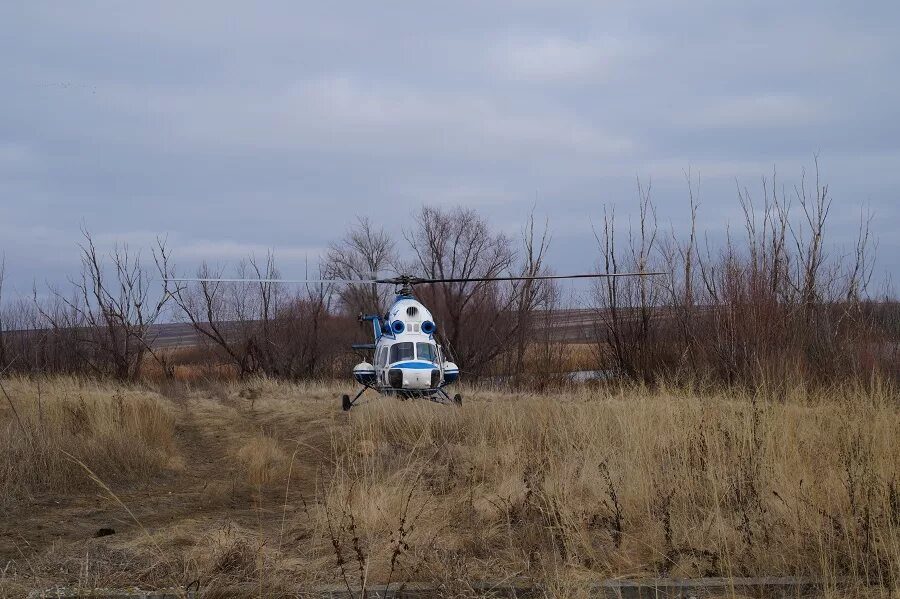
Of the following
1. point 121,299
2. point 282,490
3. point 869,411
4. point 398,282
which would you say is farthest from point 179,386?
point 869,411

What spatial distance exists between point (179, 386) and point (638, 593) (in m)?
20.0

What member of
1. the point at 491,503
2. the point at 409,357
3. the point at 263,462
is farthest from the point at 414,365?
the point at 491,503

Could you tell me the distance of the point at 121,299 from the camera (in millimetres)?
28812

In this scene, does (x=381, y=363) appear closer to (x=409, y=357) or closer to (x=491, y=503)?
(x=409, y=357)

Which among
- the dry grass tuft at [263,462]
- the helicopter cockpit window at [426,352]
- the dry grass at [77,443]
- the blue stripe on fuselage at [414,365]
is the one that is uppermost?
the helicopter cockpit window at [426,352]

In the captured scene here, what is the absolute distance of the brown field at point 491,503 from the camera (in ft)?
15.0

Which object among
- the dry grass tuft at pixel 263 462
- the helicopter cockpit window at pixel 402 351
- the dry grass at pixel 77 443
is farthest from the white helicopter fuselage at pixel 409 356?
the dry grass tuft at pixel 263 462

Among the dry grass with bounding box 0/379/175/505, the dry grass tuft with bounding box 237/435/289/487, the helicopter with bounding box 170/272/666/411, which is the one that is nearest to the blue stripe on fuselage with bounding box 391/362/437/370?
the helicopter with bounding box 170/272/666/411

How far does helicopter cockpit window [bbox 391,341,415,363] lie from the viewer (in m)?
14.7

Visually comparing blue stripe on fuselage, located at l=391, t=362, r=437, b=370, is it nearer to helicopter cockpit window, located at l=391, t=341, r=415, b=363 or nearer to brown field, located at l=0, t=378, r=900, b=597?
helicopter cockpit window, located at l=391, t=341, r=415, b=363

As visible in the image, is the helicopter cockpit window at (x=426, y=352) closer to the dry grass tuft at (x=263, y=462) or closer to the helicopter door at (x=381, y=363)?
Answer: the helicopter door at (x=381, y=363)

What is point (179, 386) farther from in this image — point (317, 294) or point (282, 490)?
point (282, 490)

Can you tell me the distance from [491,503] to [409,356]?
29.9 ft

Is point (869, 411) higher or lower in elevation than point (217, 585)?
higher
